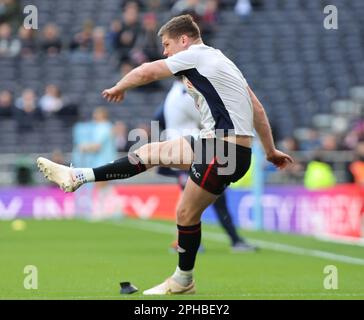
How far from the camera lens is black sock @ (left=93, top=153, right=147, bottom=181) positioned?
8.37 meters

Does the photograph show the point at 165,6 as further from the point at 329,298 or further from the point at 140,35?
the point at 329,298

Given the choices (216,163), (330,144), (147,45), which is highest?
(147,45)

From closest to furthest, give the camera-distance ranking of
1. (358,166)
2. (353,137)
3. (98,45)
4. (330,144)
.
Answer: (358,166) → (330,144) → (353,137) → (98,45)

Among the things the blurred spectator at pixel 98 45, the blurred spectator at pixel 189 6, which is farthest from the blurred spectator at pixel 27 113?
the blurred spectator at pixel 189 6

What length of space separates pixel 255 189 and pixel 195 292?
10323 millimetres

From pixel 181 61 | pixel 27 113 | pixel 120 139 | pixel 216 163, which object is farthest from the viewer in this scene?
pixel 27 113

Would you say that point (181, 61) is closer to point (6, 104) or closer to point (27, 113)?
point (27, 113)

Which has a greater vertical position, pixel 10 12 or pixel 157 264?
pixel 10 12

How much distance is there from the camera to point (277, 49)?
26.5 metres

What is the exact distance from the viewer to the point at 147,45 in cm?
2569

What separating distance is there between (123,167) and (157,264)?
11.1 feet

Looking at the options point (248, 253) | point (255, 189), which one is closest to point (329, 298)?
point (248, 253)

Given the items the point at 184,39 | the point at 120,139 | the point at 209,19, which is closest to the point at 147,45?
the point at 209,19

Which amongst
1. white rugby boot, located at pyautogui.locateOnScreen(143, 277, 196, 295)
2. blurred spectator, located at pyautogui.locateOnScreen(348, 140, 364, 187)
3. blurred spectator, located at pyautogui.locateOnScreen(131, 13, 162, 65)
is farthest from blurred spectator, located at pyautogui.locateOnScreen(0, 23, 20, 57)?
white rugby boot, located at pyautogui.locateOnScreen(143, 277, 196, 295)
